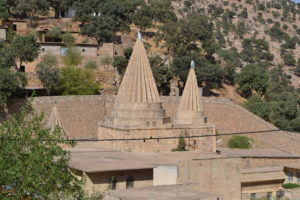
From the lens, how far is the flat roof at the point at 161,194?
60.7 ft

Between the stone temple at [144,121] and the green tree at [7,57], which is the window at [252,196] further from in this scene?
the green tree at [7,57]

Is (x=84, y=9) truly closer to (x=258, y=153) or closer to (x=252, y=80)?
(x=252, y=80)

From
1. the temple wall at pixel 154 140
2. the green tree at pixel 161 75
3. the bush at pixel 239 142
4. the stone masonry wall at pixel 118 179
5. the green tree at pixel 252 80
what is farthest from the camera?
the green tree at pixel 252 80

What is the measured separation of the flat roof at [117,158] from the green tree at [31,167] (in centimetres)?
468

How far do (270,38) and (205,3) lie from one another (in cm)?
943

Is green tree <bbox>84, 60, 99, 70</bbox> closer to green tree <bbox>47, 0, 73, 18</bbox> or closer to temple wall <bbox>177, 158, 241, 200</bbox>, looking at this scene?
green tree <bbox>47, 0, 73, 18</bbox>

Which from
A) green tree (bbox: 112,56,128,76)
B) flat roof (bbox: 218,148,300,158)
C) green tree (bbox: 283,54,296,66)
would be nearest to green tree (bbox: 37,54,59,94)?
green tree (bbox: 112,56,128,76)

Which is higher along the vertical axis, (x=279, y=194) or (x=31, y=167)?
(x=31, y=167)

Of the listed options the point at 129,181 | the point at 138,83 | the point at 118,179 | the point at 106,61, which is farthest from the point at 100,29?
the point at 118,179

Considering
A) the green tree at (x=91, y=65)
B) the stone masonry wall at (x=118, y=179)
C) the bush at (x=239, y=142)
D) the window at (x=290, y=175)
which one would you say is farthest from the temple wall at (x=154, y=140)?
the green tree at (x=91, y=65)

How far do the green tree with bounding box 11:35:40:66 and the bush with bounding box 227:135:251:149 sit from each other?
12.1 m

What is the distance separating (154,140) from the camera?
27.2m

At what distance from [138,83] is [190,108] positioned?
2779 mm

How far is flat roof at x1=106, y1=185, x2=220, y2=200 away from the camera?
18502mm
